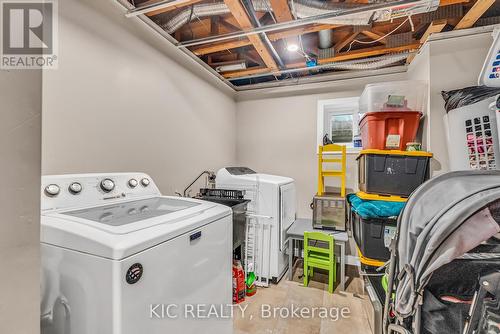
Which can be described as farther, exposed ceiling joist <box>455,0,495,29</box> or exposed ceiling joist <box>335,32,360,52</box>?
exposed ceiling joist <box>335,32,360,52</box>

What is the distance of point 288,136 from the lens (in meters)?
3.42

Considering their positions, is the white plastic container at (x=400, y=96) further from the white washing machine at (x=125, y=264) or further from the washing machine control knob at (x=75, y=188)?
the washing machine control knob at (x=75, y=188)

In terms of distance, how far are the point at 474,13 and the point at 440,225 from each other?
2.02 m

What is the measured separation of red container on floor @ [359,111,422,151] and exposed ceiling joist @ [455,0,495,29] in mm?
778

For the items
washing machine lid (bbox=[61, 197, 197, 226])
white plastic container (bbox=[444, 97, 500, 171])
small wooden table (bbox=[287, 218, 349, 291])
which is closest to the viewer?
washing machine lid (bbox=[61, 197, 197, 226])

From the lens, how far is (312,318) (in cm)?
199

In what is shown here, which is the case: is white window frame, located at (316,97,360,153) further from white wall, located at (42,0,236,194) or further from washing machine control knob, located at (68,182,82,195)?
washing machine control knob, located at (68,182,82,195)

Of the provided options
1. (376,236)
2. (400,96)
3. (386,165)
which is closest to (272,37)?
(400,96)

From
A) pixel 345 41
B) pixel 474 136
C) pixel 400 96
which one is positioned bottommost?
pixel 474 136

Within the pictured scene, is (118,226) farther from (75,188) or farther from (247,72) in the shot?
(247,72)

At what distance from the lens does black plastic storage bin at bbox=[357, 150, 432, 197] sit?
1887 millimetres

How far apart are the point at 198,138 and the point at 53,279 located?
2.00 m
